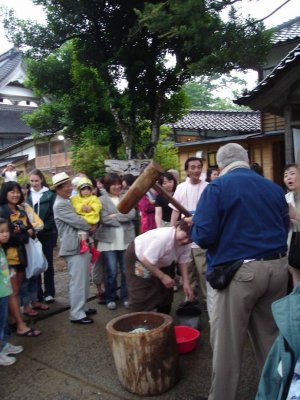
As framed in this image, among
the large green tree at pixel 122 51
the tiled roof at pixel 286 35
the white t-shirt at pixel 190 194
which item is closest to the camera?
the white t-shirt at pixel 190 194

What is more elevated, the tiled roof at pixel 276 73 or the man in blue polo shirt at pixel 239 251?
the tiled roof at pixel 276 73

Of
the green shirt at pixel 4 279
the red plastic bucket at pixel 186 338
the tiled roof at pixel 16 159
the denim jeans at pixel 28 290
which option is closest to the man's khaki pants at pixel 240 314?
the red plastic bucket at pixel 186 338

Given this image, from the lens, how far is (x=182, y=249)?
12.8 feet

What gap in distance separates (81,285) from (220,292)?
255cm

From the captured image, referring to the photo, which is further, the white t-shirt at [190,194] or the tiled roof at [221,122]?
the tiled roof at [221,122]

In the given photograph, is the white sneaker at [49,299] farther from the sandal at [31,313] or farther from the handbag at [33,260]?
the handbag at [33,260]

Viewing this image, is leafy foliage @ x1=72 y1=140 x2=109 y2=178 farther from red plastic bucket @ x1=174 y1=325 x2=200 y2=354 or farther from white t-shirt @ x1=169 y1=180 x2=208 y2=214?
red plastic bucket @ x1=174 y1=325 x2=200 y2=354

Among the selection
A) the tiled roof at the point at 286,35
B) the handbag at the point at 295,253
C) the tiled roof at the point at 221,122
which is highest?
the tiled roof at the point at 286,35

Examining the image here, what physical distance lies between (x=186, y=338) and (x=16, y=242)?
2.13m

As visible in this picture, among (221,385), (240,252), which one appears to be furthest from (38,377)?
(240,252)

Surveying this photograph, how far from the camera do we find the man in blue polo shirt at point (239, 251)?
8.40 ft

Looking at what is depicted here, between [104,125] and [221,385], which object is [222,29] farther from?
[104,125]

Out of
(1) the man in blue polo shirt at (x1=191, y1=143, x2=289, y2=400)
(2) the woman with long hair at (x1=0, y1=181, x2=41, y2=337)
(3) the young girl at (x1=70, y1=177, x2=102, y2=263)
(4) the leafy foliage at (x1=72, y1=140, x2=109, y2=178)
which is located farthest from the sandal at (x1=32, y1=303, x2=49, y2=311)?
(4) the leafy foliage at (x1=72, y1=140, x2=109, y2=178)

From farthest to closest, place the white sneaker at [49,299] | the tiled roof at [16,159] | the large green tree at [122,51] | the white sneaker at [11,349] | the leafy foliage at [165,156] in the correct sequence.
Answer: the tiled roof at [16,159]
the leafy foliage at [165,156]
the large green tree at [122,51]
the white sneaker at [49,299]
the white sneaker at [11,349]
